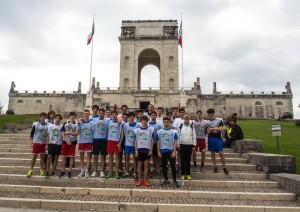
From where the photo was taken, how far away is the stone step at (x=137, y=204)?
600 centimetres

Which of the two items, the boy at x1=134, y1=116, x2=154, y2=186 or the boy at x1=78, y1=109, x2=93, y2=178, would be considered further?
the boy at x1=78, y1=109, x2=93, y2=178

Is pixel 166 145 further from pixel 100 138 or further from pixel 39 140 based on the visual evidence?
pixel 39 140

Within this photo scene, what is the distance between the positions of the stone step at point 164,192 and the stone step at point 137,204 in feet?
0.62

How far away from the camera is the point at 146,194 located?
688cm

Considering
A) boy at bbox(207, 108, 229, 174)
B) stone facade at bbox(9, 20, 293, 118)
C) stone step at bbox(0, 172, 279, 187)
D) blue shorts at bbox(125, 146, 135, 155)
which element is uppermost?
stone facade at bbox(9, 20, 293, 118)

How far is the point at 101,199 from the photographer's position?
6551 millimetres

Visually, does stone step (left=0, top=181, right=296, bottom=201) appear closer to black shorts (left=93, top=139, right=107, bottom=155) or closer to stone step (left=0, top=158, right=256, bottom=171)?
black shorts (left=93, top=139, right=107, bottom=155)

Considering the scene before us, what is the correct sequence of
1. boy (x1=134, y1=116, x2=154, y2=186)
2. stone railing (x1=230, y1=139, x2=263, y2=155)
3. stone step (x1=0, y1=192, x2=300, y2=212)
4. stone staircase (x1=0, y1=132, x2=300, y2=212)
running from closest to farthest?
stone step (x1=0, y1=192, x2=300, y2=212) < stone staircase (x1=0, y1=132, x2=300, y2=212) < boy (x1=134, y1=116, x2=154, y2=186) < stone railing (x1=230, y1=139, x2=263, y2=155)

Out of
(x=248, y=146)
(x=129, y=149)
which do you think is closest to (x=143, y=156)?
(x=129, y=149)

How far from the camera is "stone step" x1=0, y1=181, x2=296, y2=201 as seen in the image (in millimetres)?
6820

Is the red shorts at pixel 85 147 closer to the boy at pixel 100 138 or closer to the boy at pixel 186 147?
the boy at pixel 100 138

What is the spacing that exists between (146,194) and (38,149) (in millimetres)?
4280

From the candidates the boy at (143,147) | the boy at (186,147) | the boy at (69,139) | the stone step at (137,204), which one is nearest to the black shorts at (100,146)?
the boy at (69,139)

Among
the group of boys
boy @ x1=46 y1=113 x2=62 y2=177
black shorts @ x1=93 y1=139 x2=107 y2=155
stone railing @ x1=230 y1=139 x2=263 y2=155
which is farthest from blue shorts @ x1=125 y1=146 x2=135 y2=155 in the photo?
stone railing @ x1=230 y1=139 x2=263 y2=155
